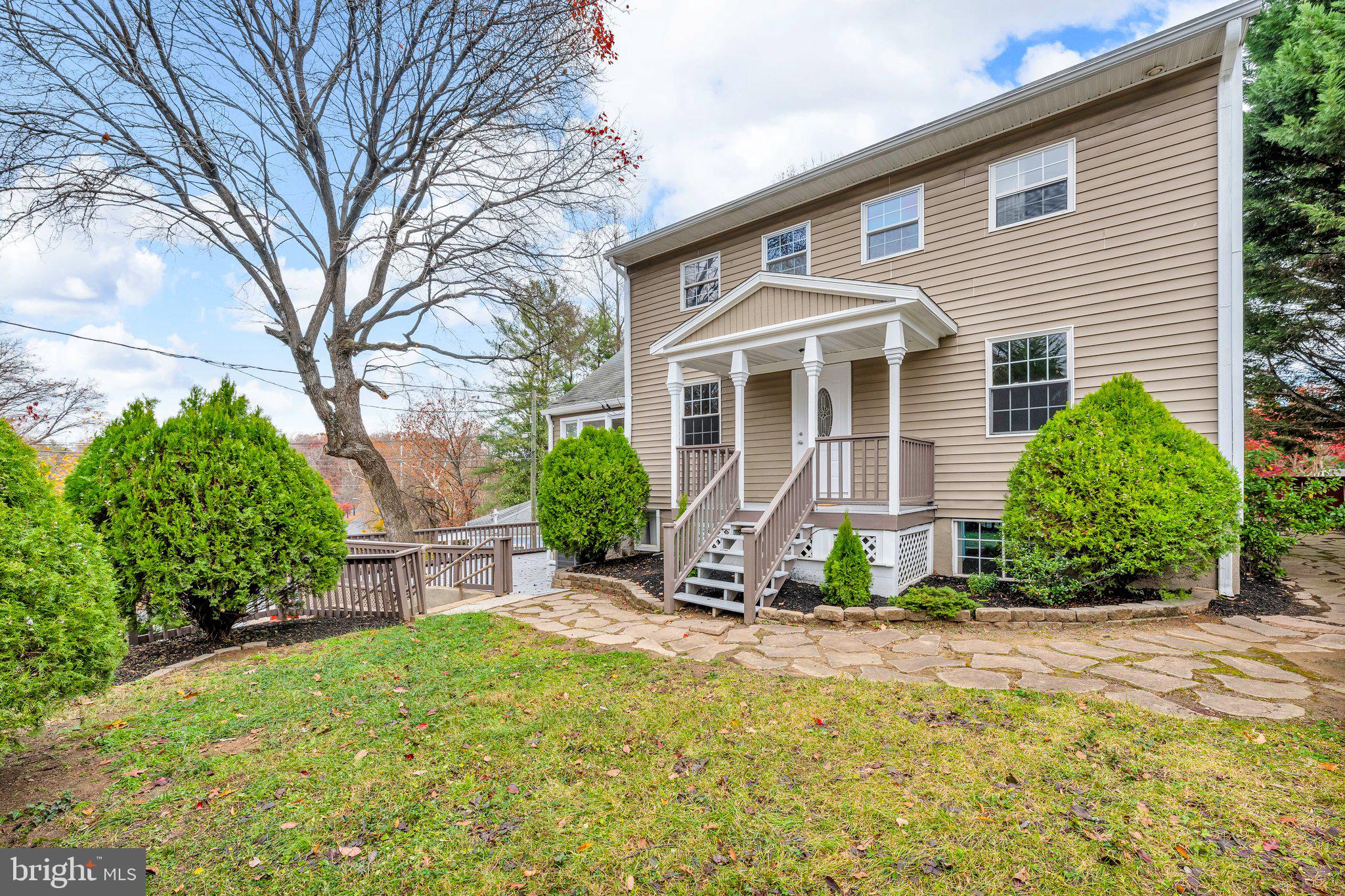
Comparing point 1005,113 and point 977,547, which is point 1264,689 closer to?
point 977,547

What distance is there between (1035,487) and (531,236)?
33.3ft

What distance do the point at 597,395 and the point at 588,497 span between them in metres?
5.35

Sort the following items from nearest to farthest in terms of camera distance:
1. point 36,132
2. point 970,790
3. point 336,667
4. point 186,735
→ point 970,790, point 186,735, point 336,667, point 36,132

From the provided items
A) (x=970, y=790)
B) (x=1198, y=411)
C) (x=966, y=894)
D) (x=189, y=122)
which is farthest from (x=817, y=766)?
(x=189, y=122)

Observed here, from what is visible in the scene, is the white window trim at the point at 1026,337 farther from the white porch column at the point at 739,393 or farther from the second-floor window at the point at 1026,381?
the white porch column at the point at 739,393

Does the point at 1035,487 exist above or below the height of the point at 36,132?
below

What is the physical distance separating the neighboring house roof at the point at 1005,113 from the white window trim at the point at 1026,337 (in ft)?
8.36

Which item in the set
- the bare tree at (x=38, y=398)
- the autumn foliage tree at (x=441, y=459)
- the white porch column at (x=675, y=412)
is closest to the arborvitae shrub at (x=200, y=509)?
the white porch column at (x=675, y=412)

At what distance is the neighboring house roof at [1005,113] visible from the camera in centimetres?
600

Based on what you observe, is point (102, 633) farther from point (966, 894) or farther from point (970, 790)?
point (970, 790)

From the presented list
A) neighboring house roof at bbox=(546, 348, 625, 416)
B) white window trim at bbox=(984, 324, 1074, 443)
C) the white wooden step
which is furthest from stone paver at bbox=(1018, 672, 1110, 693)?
neighboring house roof at bbox=(546, 348, 625, 416)

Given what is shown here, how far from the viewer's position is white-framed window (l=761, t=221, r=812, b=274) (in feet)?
30.2

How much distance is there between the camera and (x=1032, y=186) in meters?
7.31

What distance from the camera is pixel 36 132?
9594mm
